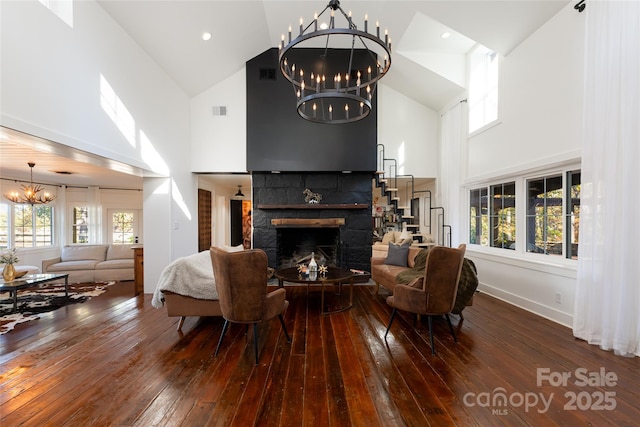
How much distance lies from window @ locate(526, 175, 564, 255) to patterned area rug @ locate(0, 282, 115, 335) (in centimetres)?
686

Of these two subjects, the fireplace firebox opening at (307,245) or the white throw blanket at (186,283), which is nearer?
the white throw blanket at (186,283)

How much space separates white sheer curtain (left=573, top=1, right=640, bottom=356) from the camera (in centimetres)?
251

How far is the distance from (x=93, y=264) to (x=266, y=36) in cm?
585

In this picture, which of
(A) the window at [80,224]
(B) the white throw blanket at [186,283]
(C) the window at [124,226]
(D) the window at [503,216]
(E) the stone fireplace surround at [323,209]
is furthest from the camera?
(C) the window at [124,226]

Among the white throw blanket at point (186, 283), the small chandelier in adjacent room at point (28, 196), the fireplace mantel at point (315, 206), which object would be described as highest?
the small chandelier in adjacent room at point (28, 196)

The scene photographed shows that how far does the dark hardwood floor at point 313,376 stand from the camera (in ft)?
5.84

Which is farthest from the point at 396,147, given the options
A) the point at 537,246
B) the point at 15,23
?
the point at 15,23

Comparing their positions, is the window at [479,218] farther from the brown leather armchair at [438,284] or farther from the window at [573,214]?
the brown leather armchair at [438,284]

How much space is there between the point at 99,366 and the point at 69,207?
7265 mm

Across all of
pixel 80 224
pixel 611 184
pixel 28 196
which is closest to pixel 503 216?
pixel 611 184

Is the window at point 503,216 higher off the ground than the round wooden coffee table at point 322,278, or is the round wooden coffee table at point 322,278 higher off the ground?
the window at point 503,216

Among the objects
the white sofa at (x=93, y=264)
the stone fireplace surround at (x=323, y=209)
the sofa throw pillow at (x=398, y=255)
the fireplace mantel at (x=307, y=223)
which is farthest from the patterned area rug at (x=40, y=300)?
the sofa throw pillow at (x=398, y=255)

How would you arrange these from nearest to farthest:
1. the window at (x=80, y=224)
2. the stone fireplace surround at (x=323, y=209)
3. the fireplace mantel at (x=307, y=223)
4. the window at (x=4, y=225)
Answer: the fireplace mantel at (x=307, y=223) → the stone fireplace surround at (x=323, y=209) → the window at (x=4, y=225) → the window at (x=80, y=224)

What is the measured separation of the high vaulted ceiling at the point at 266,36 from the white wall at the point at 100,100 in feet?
0.68
